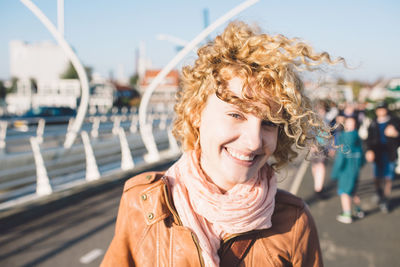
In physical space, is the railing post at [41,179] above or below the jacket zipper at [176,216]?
below

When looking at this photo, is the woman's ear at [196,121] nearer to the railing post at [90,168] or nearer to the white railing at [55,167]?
the white railing at [55,167]

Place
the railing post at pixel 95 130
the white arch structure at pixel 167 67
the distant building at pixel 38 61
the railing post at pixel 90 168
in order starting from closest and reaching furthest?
1. the railing post at pixel 90 168
2. the white arch structure at pixel 167 67
3. the railing post at pixel 95 130
4. the distant building at pixel 38 61

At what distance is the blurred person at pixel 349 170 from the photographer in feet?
19.5

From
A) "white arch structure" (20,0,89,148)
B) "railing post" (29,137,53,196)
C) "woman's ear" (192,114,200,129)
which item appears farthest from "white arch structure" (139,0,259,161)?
"woman's ear" (192,114,200,129)

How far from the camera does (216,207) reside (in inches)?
60.1

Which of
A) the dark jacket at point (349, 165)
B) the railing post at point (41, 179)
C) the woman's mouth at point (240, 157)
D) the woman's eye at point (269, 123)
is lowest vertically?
the railing post at point (41, 179)

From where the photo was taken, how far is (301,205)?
5.38 feet

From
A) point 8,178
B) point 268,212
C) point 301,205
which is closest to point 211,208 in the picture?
point 268,212

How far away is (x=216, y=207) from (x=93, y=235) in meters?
4.26

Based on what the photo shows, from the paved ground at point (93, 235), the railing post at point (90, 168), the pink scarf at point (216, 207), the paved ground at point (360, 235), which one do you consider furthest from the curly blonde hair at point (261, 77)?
the railing post at point (90, 168)

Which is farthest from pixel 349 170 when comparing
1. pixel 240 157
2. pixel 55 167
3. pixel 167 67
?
pixel 167 67

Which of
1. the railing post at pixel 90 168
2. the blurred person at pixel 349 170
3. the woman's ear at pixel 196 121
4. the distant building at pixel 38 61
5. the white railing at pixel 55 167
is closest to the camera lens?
the woman's ear at pixel 196 121

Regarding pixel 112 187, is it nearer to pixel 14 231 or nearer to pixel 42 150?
pixel 42 150

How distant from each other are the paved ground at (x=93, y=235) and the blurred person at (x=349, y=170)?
0.22 m
